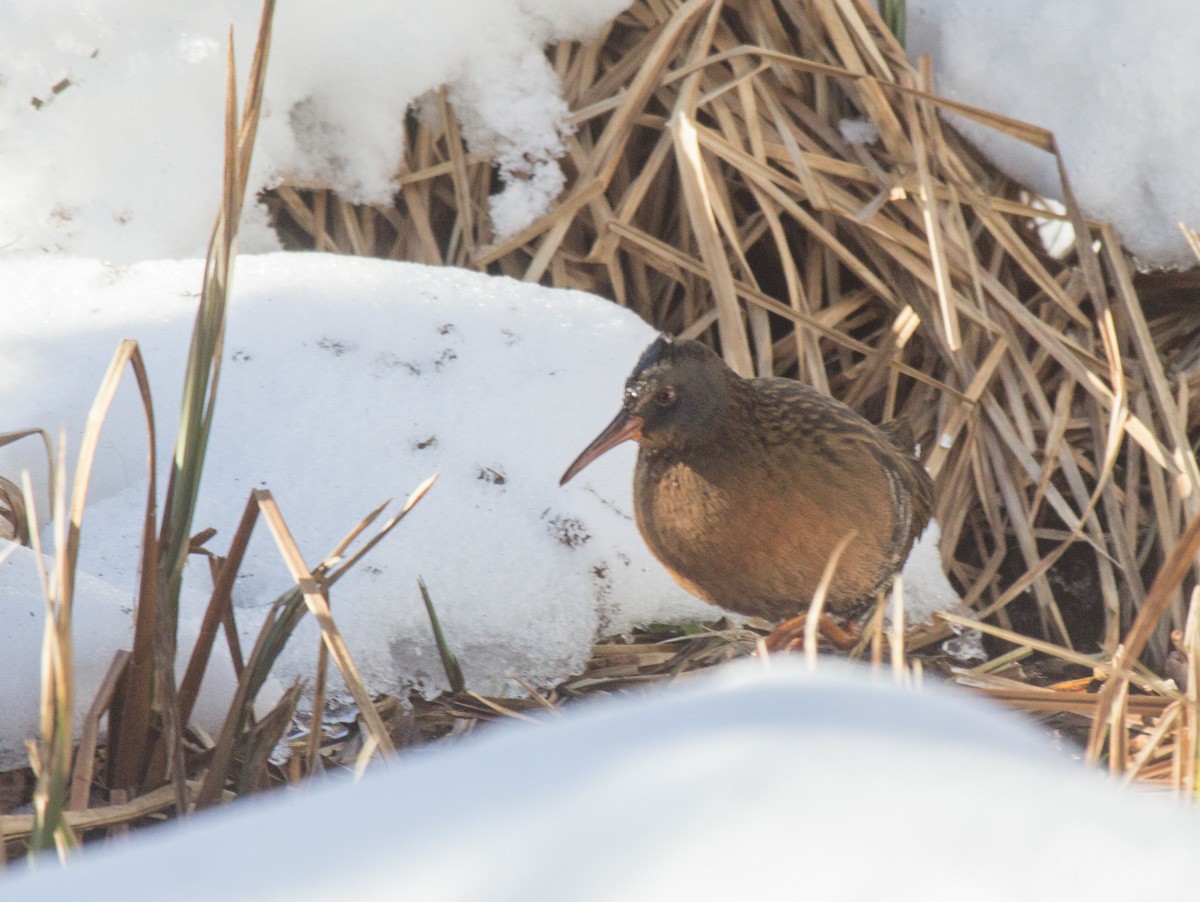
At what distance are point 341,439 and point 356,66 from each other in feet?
2.99

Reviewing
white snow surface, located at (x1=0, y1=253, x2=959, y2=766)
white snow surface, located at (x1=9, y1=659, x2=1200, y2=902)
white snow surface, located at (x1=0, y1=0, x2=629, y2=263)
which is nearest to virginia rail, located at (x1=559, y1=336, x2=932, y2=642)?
white snow surface, located at (x1=0, y1=253, x2=959, y2=766)

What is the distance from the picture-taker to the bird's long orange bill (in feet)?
6.82

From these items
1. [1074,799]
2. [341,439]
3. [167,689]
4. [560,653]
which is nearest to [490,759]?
[1074,799]

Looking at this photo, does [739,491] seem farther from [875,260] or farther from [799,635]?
[875,260]

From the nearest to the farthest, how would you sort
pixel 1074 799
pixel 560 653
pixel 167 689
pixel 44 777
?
pixel 1074 799 → pixel 44 777 → pixel 167 689 → pixel 560 653

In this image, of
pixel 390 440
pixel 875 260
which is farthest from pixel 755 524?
pixel 875 260

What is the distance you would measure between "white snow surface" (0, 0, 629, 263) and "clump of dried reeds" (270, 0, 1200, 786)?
75 millimetres

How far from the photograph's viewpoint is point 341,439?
89.5 inches

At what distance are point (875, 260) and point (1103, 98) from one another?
57 cm

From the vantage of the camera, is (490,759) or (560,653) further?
(560,653)

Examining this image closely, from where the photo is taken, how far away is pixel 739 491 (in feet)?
7.00

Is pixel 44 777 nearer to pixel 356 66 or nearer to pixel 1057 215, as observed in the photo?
pixel 356 66

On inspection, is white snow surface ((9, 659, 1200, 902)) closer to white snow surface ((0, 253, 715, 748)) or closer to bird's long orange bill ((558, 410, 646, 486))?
white snow surface ((0, 253, 715, 748))

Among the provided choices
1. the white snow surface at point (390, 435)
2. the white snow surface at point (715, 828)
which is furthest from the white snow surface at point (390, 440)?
the white snow surface at point (715, 828)
